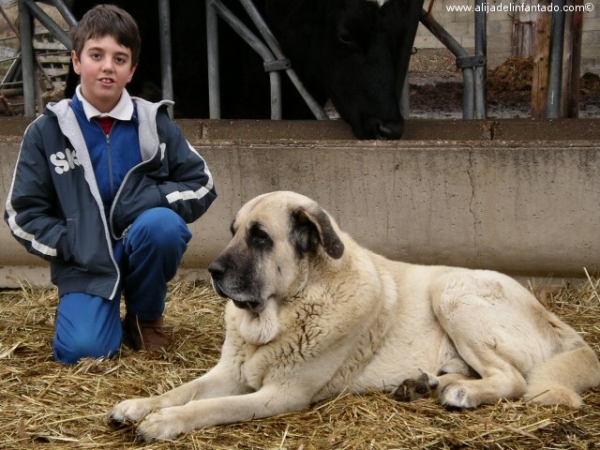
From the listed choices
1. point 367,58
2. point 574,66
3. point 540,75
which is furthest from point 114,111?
point 540,75

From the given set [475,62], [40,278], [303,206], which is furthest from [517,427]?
[475,62]

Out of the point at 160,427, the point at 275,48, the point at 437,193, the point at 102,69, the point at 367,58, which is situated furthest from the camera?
the point at 275,48

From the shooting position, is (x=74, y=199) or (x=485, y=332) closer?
(x=485, y=332)

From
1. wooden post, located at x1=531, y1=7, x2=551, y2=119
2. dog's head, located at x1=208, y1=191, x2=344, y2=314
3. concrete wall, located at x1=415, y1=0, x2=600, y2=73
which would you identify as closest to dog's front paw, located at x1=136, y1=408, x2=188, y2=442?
dog's head, located at x1=208, y1=191, x2=344, y2=314

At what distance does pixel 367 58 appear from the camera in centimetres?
700

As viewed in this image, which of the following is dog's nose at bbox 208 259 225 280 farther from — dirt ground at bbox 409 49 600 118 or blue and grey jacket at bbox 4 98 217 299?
dirt ground at bbox 409 49 600 118

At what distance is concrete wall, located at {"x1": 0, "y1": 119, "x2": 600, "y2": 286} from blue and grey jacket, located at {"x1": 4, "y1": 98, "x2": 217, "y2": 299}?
50.1 inches

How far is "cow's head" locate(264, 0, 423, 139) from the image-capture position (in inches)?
264

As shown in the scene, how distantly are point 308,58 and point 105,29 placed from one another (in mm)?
3583

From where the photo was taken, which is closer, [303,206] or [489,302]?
[303,206]

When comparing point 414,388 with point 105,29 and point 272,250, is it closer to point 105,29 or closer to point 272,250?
point 272,250

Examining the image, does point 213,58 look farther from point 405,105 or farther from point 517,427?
point 517,427

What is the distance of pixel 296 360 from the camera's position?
3637mm

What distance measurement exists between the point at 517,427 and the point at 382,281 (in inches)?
35.9
